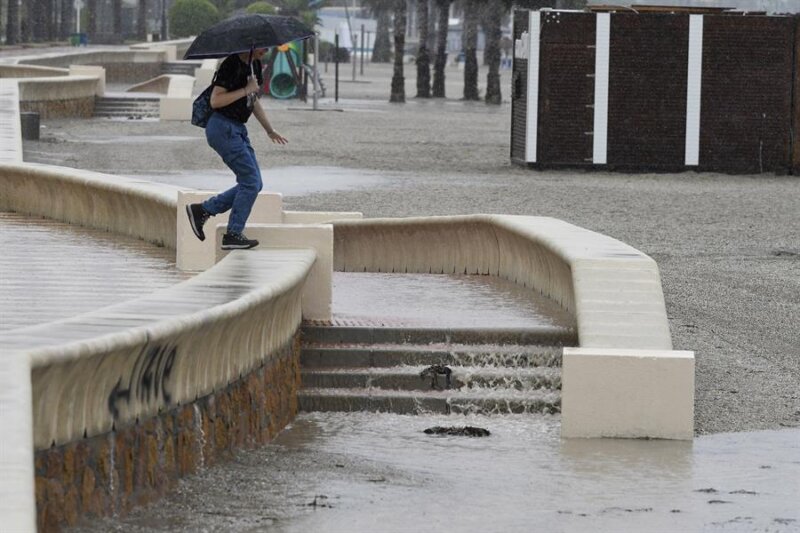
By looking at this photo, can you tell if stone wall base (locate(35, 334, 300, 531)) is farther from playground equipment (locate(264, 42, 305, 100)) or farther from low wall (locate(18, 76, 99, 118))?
playground equipment (locate(264, 42, 305, 100))

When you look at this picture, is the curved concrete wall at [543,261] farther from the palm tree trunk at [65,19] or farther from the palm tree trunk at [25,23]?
A: the palm tree trunk at [65,19]

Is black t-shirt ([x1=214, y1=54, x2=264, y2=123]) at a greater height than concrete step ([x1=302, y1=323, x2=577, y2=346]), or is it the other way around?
black t-shirt ([x1=214, y1=54, x2=264, y2=123])

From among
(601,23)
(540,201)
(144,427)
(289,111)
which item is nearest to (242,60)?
(144,427)

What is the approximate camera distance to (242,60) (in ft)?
35.6

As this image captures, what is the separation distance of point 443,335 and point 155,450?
357 cm

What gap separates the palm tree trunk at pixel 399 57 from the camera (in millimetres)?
52750

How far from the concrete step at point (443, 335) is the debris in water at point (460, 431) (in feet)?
3.45

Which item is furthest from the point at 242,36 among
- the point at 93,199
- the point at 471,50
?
the point at 471,50

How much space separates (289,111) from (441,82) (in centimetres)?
1367

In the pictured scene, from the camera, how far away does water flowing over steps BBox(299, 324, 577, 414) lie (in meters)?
10.4

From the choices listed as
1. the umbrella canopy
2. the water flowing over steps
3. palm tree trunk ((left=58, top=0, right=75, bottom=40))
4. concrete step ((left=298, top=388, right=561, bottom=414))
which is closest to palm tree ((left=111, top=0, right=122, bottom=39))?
palm tree trunk ((left=58, top=0, right=75, bottom=40))

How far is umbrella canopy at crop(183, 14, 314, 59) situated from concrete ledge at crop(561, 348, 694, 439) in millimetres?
2650

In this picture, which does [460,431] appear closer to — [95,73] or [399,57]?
[95,73]

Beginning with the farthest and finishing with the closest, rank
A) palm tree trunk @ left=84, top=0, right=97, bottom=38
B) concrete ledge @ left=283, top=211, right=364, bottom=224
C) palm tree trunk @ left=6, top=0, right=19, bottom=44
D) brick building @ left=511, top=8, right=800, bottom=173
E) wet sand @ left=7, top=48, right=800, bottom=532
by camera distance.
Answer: palm tree trunk @ left=84, top=0, right=97, bottom=38 → palm tree trunk @ left=6, top=0, right=19, bottom=44 → brick building @ left=511, top=8, right=800, bottom=173 → concrete ledge @ left=283, top=211, right=364, bottom=224 → wet sand @ left=7, top=48, right=800, bottom=532
